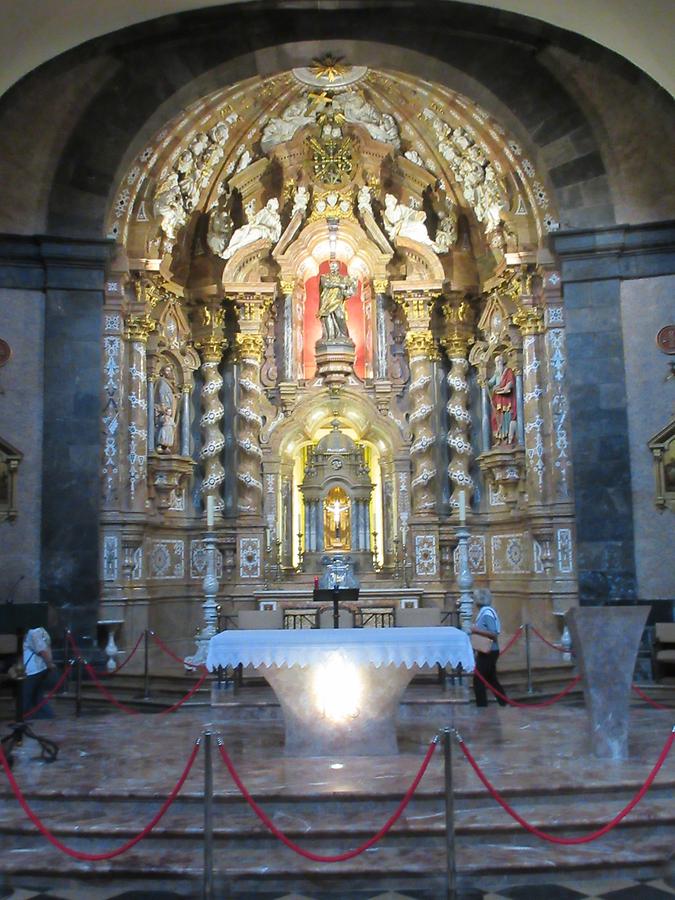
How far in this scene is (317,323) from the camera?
18719 millimetres

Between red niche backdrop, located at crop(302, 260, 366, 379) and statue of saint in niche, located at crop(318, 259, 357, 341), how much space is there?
0.37 meters

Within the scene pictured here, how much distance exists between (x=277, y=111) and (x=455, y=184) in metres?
3.53

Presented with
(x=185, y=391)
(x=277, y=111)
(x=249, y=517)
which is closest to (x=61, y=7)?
(x=277, y=111)

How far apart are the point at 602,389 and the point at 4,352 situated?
890cm

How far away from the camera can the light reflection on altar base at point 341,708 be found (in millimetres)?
8680

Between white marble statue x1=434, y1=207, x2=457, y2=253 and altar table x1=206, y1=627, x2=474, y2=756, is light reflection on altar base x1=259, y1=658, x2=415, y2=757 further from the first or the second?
white marble statue x1=434, y1=207, x2=457, y2=253

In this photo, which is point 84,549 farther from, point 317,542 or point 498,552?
point 498,552

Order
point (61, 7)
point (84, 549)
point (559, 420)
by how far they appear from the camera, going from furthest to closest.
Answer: point (559, 420)
point (84, 549)
point (61, 7)

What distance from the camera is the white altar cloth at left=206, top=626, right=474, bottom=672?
27.9 ft

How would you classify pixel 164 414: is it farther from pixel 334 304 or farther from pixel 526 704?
pixel 526 704

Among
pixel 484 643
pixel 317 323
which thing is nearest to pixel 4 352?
pixel 317 323

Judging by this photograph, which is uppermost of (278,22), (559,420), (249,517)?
(278,22)

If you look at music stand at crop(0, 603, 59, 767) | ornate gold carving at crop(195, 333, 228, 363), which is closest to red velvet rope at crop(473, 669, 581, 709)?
music stand at crop(0, 603, 59, 767)

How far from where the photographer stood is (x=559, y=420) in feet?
49.0
